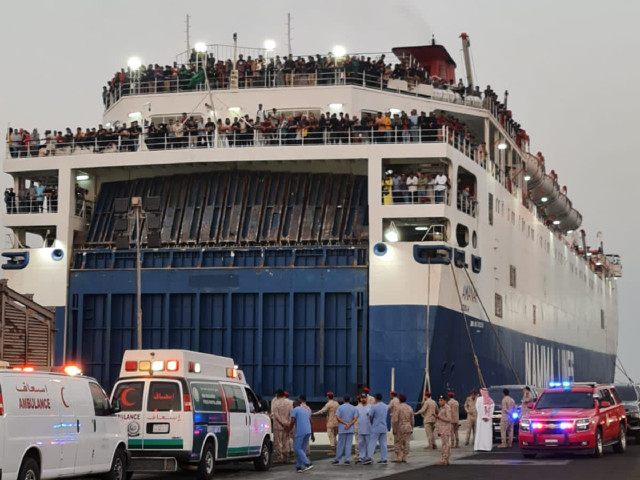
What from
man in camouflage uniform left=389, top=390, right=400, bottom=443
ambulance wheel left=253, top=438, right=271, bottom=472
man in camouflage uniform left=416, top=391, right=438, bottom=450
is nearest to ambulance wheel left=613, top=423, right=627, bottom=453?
man in camouflage uniform left=416, top=391, right=438, bottom=450

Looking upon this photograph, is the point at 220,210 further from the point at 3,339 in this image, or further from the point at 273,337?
the point at 3,339

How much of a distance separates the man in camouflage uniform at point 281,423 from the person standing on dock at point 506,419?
6.80 meters

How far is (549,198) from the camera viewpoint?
190ft

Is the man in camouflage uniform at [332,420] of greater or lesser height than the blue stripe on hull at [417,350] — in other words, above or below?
below

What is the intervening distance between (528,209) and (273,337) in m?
19.9

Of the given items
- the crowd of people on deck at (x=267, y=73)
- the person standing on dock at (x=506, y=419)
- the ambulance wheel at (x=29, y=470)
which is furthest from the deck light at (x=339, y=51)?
the ambulance wheel at (x=29, y=470)

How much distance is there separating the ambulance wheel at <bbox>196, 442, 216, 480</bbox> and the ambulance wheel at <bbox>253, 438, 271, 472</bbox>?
2.44m

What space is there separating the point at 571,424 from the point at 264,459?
662 centimetres

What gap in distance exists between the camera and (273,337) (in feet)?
109

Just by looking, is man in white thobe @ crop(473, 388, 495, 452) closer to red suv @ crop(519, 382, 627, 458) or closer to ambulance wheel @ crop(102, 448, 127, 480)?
red suv @ crop(519, 382, 627, 458)

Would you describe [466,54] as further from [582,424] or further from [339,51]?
[582,424]

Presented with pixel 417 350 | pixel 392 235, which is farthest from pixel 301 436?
pixel 392 235

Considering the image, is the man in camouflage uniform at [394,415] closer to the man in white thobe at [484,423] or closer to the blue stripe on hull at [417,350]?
the man in white thobe at [484,423]

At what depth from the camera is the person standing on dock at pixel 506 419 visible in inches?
1136
